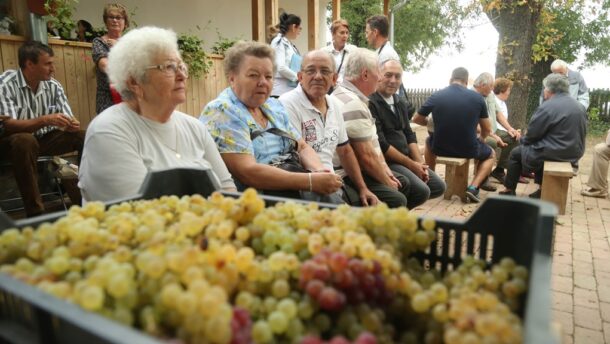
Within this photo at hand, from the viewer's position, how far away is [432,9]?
2245 centimetres

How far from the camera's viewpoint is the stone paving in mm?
2707

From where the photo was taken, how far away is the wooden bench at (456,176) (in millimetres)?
5711

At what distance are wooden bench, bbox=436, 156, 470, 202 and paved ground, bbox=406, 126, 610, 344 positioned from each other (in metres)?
0.12

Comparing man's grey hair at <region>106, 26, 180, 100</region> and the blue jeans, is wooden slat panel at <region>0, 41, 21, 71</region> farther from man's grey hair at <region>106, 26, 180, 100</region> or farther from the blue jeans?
the blue jeans

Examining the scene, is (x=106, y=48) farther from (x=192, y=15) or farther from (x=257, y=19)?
(x=192, y=15)

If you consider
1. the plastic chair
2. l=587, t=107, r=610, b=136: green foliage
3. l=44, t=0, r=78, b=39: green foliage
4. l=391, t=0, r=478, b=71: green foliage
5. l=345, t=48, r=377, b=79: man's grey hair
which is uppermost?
l=391, t=0, r=478, b=71: green foliage

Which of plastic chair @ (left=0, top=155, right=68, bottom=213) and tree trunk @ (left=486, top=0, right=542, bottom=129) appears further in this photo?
tree trunk @ (left=486, top=0, right=542, bottom=129)

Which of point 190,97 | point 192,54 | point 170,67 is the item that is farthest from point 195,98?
point 170,67

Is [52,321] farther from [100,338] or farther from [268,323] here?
[268,323]

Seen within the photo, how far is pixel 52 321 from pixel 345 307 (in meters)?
0.45

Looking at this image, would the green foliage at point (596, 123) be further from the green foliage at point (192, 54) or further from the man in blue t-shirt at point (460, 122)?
the green foliage at point (192, 54)

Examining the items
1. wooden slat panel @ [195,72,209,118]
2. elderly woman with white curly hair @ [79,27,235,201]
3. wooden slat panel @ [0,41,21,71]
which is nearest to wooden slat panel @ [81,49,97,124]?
wooden slat panel @ [0,41,21,71]

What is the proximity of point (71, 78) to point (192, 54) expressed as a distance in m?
1.72

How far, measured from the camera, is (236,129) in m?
2.36
